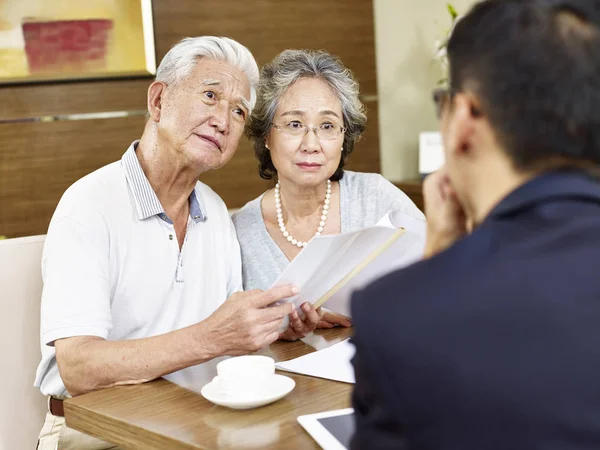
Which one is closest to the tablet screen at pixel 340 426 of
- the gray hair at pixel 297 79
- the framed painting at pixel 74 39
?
the gray hair at pixel 297 79

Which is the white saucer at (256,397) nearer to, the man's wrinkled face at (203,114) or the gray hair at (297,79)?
the man's wrinkled face at (203,114)

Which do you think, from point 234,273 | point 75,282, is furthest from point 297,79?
point 75,282

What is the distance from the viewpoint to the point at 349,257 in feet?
5.36

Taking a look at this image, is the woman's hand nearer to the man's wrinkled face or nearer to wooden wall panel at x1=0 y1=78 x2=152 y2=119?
the man's wrinkled face

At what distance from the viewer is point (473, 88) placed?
0.81 meters

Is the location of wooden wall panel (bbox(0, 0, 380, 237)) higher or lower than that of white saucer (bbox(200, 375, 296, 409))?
higher

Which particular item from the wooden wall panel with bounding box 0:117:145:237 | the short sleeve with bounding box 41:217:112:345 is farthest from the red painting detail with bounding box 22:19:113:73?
the short sleeve with bounding box 41:217:112:345

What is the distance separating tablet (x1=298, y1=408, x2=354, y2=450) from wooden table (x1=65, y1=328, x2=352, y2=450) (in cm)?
1

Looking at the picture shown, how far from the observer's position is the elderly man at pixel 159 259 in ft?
5.14

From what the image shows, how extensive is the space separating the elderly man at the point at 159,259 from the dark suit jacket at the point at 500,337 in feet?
2.72

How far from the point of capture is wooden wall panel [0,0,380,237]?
141 inches

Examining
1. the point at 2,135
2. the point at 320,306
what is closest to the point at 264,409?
the point at 320,306

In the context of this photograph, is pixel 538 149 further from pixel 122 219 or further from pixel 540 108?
pixel 122 219

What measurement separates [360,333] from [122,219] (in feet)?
3.98
